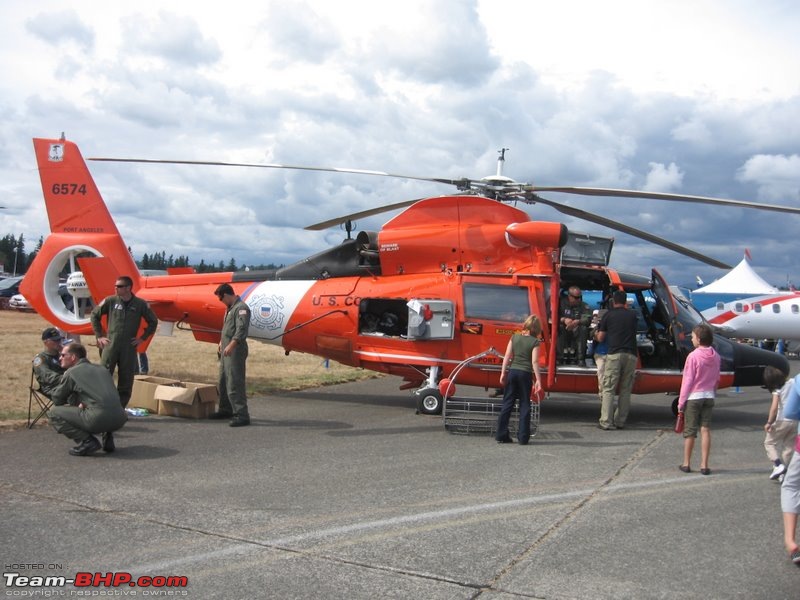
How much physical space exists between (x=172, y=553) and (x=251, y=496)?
138 centimetres

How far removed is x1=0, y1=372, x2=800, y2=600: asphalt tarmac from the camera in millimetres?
4176

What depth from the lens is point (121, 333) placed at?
9055 mm

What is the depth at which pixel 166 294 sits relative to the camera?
11.6 metres

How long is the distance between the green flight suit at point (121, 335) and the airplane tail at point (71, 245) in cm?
244

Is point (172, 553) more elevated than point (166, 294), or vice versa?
point (166, 294)

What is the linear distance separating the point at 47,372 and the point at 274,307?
4.01 m

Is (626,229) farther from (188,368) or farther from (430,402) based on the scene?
(188,368)

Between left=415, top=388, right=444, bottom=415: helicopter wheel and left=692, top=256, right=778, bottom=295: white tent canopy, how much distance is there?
23.0 meters

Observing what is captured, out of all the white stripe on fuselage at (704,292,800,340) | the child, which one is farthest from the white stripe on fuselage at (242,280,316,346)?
the white stripe on fuselage at (704,292,800,340)

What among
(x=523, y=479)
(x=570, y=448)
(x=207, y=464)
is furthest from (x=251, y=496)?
(x=570, y=448)

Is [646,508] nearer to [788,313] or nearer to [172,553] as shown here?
[172,553]

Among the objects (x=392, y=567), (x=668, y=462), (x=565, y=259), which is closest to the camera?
(x=392, y=567)

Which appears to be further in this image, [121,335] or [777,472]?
[121,335]

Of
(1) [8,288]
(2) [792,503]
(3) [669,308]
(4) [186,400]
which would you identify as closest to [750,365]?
(3) [669,308]
